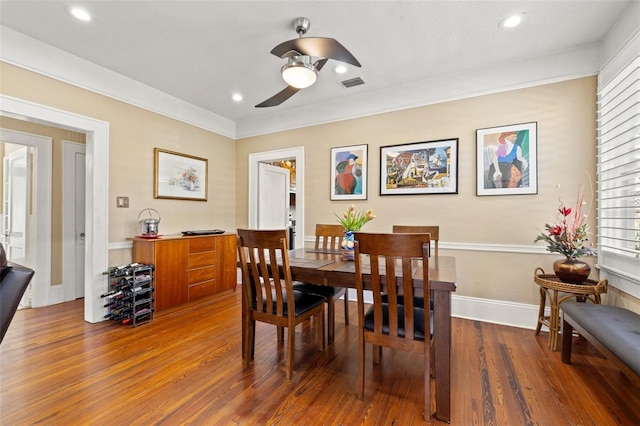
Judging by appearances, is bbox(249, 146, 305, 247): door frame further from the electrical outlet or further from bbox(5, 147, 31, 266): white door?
bbox(5, 147, 31, 266): white door

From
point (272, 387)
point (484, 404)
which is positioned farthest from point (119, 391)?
point (484, 404)

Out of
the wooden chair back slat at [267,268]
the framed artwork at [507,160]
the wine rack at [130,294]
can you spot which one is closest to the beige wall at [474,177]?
the framed artwork at [507,160]

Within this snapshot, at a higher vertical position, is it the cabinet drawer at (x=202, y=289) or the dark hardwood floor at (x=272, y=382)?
the cabinet drawer at (x=202, y=289)

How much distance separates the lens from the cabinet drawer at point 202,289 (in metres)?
3.62

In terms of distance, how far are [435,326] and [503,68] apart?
9.52 feet

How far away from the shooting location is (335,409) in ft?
5.57

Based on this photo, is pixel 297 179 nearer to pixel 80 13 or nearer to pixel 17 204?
pixel 80 13

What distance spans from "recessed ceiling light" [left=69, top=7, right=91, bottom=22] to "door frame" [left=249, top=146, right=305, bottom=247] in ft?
8.36

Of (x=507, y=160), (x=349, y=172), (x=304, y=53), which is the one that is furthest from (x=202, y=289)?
(x=507, y=160)

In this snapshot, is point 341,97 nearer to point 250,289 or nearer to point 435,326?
→ point 250,289

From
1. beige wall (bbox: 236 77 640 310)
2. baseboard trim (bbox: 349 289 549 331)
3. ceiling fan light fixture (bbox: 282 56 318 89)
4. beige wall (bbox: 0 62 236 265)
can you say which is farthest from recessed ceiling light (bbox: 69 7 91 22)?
baseboard trim (bbox: 349 289 549 331)

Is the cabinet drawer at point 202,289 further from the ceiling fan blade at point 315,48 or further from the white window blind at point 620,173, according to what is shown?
the white window blind at point 620,173

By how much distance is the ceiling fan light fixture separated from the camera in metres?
2.12

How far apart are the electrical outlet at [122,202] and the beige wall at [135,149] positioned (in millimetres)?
39
